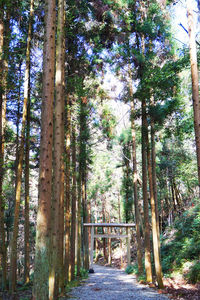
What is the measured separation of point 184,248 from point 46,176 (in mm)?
10158

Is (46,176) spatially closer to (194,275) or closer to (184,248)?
(194,275)

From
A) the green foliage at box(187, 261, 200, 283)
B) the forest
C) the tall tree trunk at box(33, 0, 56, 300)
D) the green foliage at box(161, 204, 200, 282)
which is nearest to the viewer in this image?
the tall tree trunk at box(33, 0, 56, 300)

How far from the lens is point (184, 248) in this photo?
41.9 feet

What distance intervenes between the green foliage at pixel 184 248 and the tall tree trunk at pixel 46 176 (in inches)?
257

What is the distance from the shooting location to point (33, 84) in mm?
10805

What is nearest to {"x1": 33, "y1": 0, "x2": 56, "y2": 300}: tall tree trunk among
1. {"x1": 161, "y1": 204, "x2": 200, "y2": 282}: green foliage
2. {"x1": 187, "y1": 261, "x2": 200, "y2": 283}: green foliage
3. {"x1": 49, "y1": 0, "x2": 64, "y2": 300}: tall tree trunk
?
{"x1": 49, "y1": 0, "x2": 64, "y2": 300}: tall tree trunk

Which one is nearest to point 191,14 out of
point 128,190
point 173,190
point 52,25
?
point 52,25

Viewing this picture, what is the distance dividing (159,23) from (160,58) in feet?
4.88

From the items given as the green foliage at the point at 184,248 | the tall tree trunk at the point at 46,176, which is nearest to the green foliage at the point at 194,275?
the green foliage at the point at 184,248

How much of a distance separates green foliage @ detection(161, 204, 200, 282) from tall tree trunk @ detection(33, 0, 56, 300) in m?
6.53

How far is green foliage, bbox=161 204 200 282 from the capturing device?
10.9 meters

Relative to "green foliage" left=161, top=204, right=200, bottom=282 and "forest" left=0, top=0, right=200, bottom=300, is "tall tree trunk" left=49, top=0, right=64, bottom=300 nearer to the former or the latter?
"forest" left=0, top=0, right=200, bottom=300

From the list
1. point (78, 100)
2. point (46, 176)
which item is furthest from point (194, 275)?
point (78, 100)

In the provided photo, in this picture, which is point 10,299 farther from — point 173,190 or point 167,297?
point 173,190
